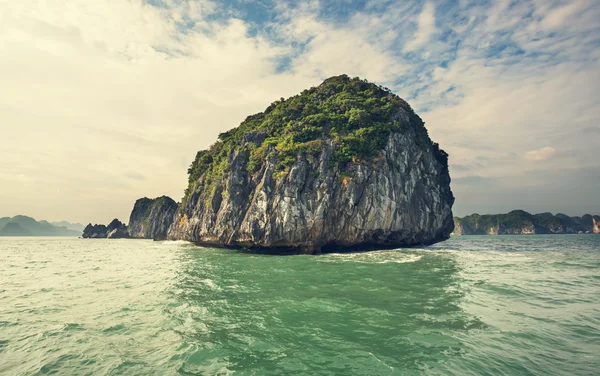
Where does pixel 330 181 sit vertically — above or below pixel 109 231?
above

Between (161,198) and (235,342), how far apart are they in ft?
367

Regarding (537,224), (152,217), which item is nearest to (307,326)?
(152,217)

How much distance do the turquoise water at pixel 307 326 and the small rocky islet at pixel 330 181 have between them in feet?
63.9

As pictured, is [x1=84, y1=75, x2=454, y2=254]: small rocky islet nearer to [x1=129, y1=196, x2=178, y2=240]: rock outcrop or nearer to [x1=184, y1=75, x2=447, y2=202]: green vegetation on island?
[x1=184, y1=75, x2=447, y2=202]: green vegetation on island

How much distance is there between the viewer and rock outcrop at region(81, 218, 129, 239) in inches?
4813

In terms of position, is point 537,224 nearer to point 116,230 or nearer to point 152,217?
point 152,217

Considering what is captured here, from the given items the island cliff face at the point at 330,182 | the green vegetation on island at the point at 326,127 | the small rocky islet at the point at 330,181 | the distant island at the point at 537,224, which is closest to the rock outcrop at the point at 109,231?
the small rocky islet at the point at 330,181

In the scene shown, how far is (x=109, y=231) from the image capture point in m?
126

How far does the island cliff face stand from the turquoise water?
1951cm

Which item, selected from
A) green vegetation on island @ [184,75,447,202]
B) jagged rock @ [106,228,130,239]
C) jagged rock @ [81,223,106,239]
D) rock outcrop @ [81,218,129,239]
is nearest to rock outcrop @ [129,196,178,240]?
jagged rock @ [106,228,130,239]

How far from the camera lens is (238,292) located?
14.5 metres

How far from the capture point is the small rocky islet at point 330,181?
36906 millimetres

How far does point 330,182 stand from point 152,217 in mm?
91446

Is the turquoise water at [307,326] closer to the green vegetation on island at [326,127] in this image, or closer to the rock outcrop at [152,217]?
the green vegetation on island at [326,127]
